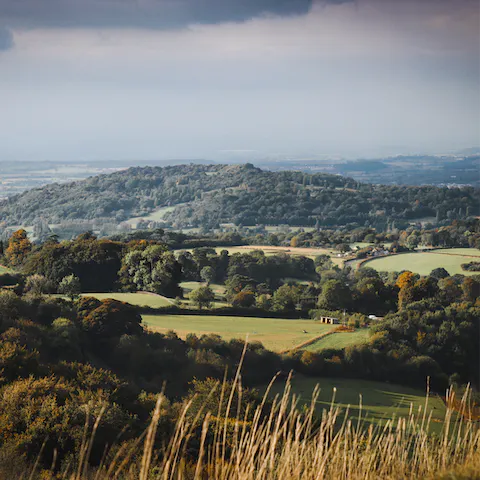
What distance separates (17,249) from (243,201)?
49127mm

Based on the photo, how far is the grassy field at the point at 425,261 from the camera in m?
37.0

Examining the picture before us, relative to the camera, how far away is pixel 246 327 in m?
18.8

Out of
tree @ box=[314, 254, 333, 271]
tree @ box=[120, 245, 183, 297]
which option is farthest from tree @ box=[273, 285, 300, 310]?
tree @ box=[314, 254, 333, 271]

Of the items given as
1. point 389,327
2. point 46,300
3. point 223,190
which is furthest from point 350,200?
point 46,300

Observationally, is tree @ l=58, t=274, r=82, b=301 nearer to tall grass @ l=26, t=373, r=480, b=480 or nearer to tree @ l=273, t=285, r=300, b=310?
tree @ l=273, t=285, r=300, b=310

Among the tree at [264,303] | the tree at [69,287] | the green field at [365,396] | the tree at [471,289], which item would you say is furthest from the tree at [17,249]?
the green field at [365,396]

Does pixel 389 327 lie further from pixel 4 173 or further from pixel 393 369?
pixel 4 173

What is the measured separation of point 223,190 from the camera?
8594cm

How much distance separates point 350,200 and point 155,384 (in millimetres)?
69070

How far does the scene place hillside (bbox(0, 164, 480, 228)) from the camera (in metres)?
75.4

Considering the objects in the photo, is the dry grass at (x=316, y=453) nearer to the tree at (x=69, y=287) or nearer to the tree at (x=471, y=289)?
the tree at (x=69, y=287)

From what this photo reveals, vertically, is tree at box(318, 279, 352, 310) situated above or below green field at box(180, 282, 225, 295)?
above

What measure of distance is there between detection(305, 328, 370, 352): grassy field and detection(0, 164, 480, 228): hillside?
177ft

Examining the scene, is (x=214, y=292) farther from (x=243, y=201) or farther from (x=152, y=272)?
(x=243, y=201)
